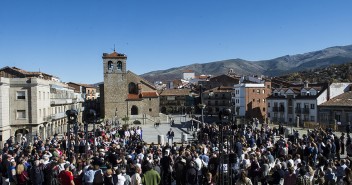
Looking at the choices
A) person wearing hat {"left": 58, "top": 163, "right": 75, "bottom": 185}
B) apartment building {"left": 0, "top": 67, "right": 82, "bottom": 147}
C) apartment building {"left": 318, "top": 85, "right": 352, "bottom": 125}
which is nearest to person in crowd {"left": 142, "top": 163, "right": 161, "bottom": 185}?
person wearing hat {"left": 58, "top": 163, "right": 75, "bottom": 185}

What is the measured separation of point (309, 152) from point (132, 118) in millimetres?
45087

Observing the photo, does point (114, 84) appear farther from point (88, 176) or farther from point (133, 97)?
point (88, 176)

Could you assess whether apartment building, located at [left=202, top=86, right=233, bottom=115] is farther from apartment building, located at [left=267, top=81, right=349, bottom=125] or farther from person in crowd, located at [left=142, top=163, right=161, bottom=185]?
person in crowd, located at [left=142, top=163, right=161, bottom=185]

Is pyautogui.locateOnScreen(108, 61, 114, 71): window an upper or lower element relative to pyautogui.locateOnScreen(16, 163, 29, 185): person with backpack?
upper

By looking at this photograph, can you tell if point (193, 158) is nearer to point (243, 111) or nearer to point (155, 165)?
point (155, 165)

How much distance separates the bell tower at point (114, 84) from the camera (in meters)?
63.9

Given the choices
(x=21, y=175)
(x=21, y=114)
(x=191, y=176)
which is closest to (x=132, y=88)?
(x=21, y=114)

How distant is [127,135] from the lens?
27031 millimetres

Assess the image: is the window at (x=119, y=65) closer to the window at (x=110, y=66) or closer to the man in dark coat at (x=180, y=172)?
the window at (x=110, y=66)

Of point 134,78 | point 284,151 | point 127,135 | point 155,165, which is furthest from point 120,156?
point 134,78

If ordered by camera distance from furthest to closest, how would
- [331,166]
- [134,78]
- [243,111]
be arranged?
[134,78]
[243,111]
[331,166]

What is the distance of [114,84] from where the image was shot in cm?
6431

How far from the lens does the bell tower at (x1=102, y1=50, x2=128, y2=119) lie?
A: 63906mm

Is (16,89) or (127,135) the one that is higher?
(16,89)
